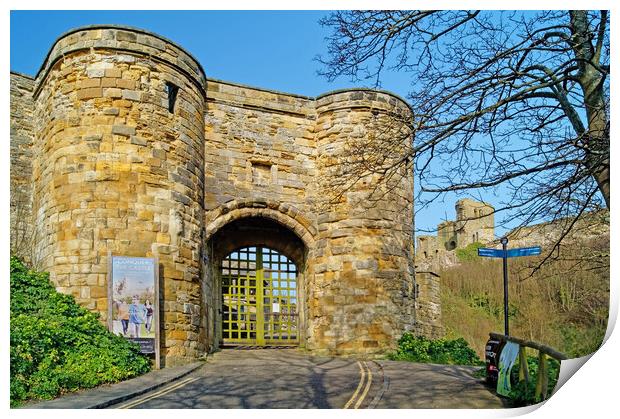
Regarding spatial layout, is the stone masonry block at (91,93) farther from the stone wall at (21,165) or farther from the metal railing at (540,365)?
the metal railing at (540,365)

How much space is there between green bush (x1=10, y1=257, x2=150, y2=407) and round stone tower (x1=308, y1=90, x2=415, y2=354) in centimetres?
463

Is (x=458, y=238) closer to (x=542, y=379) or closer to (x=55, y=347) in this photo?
(x=55, y=347)

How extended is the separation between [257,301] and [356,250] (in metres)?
2.48

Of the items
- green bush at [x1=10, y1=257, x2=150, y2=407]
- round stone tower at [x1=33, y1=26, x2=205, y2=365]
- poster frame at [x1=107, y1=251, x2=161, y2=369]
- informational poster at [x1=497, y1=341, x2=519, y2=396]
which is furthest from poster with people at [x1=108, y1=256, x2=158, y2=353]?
informational poster at [x1=497, y1=341, x2=519, y2=396]

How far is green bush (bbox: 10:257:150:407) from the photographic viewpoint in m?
8.38

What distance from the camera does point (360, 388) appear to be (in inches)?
377

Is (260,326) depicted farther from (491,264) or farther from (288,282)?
(491,264)

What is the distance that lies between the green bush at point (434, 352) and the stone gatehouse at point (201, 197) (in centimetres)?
34

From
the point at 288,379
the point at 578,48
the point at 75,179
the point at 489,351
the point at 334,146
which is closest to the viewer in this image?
the point at 578,48

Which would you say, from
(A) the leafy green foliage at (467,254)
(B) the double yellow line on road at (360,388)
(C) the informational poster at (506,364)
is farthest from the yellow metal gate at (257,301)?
(A) the leafy green foliage at (467,254)

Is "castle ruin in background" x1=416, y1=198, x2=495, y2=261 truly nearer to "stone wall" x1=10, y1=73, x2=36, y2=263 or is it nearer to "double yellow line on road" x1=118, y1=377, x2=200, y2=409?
"stone wall" x1=10, y1=73, x2=36, y2=263

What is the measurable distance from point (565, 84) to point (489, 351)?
3.64 meters
